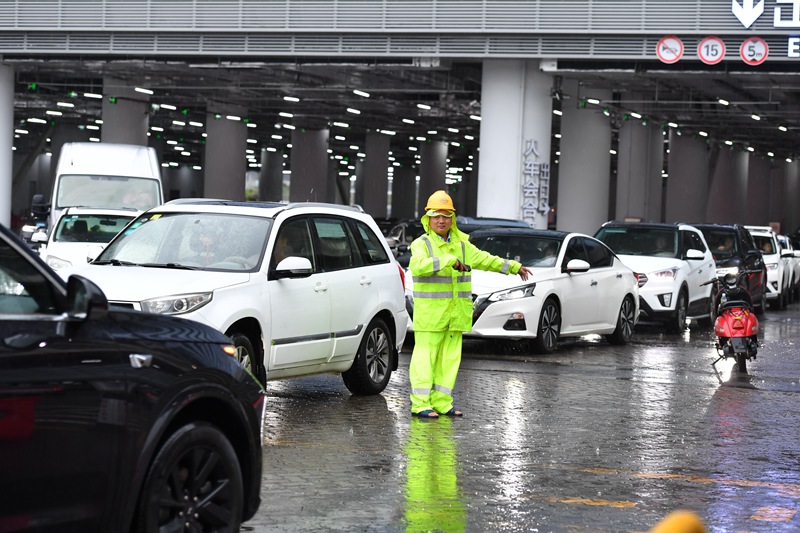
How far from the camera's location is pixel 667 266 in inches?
861

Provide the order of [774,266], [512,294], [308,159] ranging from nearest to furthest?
[512,294] → [774,266] → [308,159]

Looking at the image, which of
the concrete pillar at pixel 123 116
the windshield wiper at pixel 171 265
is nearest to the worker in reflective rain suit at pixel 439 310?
the windshield wiper at pixel 171 265

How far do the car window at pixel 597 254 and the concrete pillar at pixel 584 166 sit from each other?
2115 cm

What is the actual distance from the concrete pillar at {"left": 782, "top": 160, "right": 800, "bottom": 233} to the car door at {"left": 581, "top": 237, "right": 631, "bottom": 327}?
69.4 metres

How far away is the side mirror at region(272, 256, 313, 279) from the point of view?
1075 centimetres

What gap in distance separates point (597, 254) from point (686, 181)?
137 feet

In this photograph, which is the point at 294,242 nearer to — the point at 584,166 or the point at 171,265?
the point at 171,265

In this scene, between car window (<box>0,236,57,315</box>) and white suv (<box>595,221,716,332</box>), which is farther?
white suv (<box>595,221,716,332</box>)

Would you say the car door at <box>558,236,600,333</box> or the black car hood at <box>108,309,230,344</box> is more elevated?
the black car hood at <box>108,309,230,344</box>

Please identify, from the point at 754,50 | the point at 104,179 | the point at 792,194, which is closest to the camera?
the point at 104,179

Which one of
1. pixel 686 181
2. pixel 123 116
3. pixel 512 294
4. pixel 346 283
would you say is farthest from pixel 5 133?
pixel 686 181

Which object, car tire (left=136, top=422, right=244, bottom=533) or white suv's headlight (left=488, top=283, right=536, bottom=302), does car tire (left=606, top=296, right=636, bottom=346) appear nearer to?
white suv's headlight (left=488, top=283, right=536, bottom=302)

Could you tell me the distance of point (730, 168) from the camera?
234 feet

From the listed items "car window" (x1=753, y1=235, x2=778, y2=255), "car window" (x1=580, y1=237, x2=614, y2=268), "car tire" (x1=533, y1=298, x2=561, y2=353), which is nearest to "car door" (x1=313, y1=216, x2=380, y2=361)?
"car tire" (x1=533, y1=298, x2=561, y2=353)
